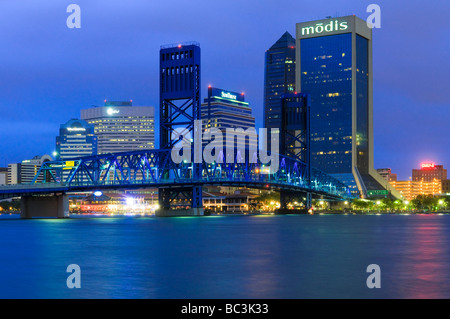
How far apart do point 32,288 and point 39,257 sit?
1608cm

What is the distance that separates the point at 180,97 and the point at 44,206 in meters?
34.4

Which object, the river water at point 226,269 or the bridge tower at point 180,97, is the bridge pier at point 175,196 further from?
the river water at point 226,269

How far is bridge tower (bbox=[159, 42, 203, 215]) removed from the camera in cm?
14350

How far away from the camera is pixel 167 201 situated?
485 feet

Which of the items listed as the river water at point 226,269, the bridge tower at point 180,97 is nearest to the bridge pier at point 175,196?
the bridge tower at point 180,97

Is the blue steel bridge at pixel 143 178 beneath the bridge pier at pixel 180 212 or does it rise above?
above

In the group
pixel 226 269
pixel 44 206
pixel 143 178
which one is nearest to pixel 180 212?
pixel 143 178

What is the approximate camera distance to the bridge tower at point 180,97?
143500mm

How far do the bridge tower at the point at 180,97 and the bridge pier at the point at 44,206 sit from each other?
20.1 metres

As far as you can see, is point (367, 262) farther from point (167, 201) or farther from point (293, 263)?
point (167, 201)
